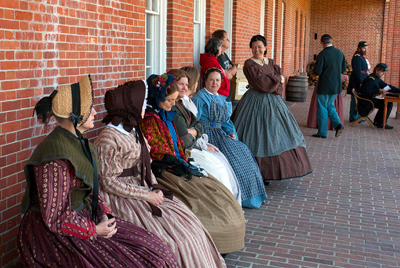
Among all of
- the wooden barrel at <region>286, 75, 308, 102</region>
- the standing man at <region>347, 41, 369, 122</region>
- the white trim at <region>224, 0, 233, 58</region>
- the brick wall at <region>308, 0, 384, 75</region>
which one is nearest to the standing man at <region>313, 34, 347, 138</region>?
the standing man at <region>347, 41, 369, 122</region>

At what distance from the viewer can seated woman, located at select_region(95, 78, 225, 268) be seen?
2.85 meters

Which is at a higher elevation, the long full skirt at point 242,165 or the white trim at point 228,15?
the white trim at point 228,15

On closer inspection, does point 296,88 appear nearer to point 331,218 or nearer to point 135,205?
point 331,218

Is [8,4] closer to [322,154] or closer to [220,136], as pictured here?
[220,136]

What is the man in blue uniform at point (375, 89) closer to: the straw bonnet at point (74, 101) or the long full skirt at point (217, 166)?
the long full skirt at point (217, 166)

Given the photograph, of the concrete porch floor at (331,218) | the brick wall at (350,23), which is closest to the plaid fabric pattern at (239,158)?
the concrete porch floor at (331,218)

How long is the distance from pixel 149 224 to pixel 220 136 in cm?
234

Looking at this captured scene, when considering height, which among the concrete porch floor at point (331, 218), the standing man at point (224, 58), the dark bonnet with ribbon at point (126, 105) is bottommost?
the concrete porch floor at point (331, 218)

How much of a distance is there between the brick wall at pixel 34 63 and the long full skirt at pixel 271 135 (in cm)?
200

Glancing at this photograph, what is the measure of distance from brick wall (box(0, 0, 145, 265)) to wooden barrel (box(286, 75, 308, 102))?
1118 centimetres

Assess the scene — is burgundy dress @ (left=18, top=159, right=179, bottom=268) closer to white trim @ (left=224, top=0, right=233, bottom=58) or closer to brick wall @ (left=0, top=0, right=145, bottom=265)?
brick wall @ (left=0, top=0, right=145, bottom=265)

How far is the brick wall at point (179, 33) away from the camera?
595 cm

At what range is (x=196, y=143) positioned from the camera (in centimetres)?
457

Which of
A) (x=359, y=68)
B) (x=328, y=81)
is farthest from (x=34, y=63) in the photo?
(x=359, y=68)
